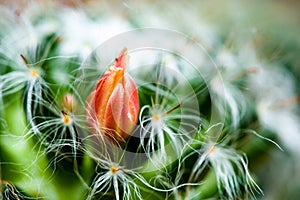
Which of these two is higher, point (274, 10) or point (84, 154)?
point (274, 10)

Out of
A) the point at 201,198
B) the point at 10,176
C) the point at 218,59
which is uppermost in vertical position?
the point at 218,59

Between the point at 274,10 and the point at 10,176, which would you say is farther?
the point at 10,176

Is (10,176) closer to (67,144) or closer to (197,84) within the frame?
(67,144)

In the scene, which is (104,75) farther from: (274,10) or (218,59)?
(274,10)

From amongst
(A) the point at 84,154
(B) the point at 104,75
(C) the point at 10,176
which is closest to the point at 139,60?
(B) the point at 104,75

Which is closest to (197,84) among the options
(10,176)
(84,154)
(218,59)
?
(218,59)
